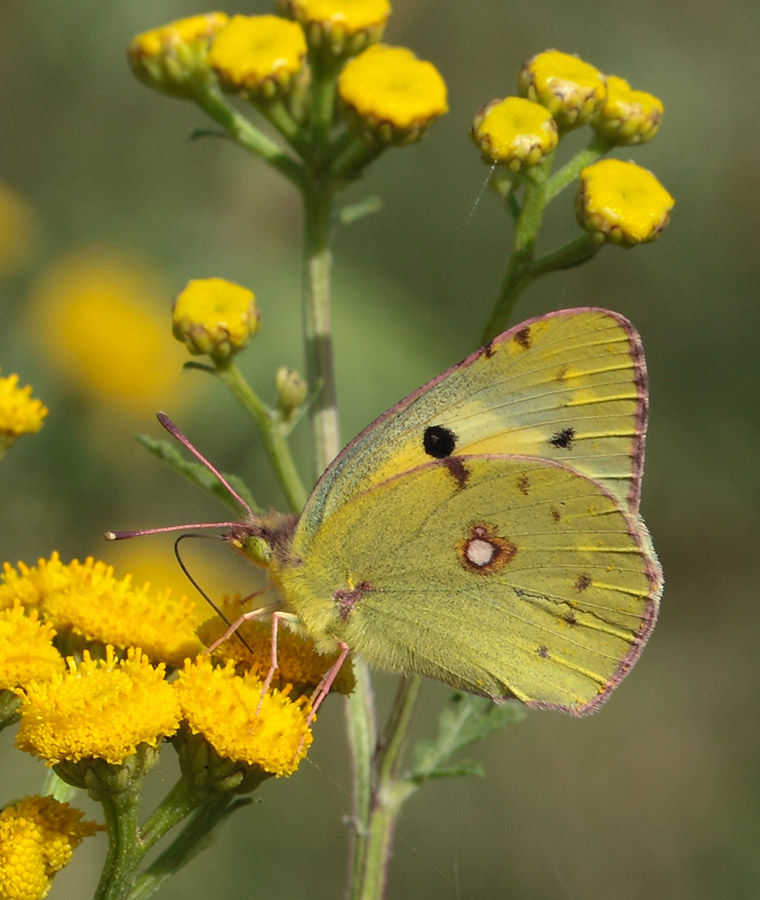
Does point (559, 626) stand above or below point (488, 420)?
below

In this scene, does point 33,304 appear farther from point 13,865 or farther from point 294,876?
point 13,865

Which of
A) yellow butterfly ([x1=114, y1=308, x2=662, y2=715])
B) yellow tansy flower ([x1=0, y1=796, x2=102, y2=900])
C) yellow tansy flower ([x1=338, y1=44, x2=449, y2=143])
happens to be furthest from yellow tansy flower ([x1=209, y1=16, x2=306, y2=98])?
yellow tansy flower ([x1=0, y1=796, x2=102, y2=900])

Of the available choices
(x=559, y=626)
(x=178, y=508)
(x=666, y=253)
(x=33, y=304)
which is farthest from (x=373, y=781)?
(x=666, y=253)

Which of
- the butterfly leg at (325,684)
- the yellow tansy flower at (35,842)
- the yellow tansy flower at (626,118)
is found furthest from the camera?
the yellow tansy flower at (626,118)

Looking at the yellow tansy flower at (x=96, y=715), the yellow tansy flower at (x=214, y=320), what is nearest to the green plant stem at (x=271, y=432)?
the yellow tansy flower at (x=214, y=320)

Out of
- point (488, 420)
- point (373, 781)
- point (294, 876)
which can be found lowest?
point (294, 876)

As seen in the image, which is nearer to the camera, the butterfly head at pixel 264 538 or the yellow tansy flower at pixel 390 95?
the butterfly head at pixel 264 538

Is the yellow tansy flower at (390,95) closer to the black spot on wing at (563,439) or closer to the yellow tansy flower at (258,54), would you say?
the yellow tansy flower at (258,54)
